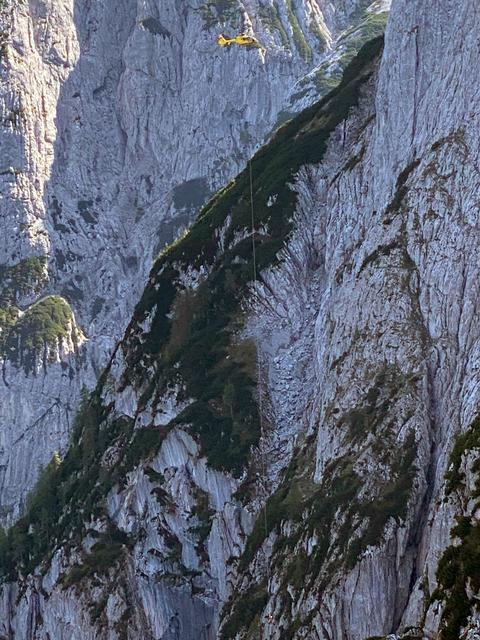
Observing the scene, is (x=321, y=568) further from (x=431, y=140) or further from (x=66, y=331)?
(x=66, y=331)

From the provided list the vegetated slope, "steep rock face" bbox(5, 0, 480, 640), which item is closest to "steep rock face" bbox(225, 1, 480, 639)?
"steep rock face" bbox(5, 0, 480, 640)

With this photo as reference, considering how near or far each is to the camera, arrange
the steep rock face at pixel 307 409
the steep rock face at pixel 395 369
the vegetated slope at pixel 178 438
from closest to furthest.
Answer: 1. the steep rock face at pixel 395 369
2. the steep rock face at pixel 307 409
3. the vegetated slope at pixel 178 438

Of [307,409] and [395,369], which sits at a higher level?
[307,409]

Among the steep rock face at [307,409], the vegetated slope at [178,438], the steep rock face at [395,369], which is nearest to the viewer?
the steep rock face at [395,369]

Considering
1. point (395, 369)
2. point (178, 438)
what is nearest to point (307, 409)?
point (178, 438)

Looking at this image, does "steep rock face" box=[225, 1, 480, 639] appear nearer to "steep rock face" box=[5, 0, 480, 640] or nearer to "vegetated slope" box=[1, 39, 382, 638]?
"steep rock face" box=[5, 0, 480, 640]

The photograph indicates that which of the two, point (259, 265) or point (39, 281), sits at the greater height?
point (39, 281)

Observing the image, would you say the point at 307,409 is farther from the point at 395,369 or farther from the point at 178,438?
the point at 395,369

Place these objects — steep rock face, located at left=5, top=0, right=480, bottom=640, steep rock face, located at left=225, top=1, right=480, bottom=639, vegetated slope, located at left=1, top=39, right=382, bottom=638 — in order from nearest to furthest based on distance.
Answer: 1. steep rock face, located at left=225, top=1, right=480, bottom=639
2. steep rock face, located at left=5, top=0, right=480, bottom=640
3. vegetated slope, located at left=1, top=39, right=382, bottom=638

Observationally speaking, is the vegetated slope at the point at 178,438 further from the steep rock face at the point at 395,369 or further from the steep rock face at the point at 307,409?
the steep rock face at the point at 395,369

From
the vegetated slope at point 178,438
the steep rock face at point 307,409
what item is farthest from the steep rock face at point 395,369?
the vegetated slope at point 178,438

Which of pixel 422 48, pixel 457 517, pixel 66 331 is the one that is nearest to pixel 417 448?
pixel 457 517
